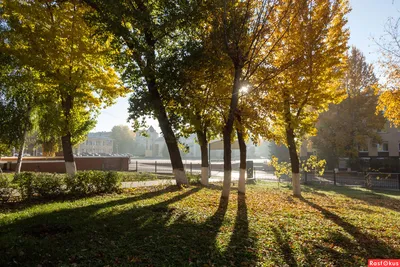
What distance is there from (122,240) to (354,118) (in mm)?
36420

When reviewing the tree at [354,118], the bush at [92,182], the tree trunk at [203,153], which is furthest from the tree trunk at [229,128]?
the tree at [354,118]

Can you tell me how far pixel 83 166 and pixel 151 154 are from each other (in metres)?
71.1

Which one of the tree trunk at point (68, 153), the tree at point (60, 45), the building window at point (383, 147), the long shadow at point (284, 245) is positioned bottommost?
the long shadow at point (284, 245)

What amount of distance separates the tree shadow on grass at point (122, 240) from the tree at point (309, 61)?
592 cm

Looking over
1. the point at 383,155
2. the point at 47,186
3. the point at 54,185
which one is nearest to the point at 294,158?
the point at 54,185

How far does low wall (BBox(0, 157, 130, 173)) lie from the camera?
21.8 m

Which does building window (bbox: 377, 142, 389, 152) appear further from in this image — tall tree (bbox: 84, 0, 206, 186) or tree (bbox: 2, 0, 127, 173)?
tree (bbox: 2, 0, 127, 173)

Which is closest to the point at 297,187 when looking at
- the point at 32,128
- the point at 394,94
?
the point at 394,94

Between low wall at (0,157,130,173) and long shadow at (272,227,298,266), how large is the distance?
22316 mm

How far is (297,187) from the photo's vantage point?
43.2 feet

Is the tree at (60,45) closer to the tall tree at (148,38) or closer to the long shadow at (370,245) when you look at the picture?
the tall tree at (148,38)

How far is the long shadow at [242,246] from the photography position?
181 inches

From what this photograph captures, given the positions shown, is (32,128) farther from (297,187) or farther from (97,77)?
(297,187)

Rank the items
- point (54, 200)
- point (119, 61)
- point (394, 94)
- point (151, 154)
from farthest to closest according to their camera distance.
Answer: point (151, 154) → point (394, 94) → point (119, 61) → point (54, 200)
